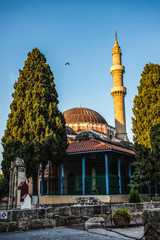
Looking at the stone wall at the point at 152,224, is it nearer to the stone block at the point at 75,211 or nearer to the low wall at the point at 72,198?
the stone block at the point at 75,211

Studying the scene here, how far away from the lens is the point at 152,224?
4059mm

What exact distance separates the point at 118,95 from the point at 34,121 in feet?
71.0

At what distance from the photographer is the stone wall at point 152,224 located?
401 centimetres

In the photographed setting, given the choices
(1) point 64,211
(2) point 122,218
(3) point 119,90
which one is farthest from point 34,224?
(3) point 119,90

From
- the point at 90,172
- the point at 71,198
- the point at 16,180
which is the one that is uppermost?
the point at 90,172

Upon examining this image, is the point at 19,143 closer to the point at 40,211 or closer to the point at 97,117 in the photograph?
the point at 40,211

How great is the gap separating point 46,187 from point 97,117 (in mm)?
22962

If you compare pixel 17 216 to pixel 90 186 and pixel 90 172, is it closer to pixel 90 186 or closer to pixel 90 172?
pixel 90 186

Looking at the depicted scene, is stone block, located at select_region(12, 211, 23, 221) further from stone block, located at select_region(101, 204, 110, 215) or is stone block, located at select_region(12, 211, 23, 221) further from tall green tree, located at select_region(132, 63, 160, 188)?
tall green tree, located at select_region(132, 63, 160, 188)

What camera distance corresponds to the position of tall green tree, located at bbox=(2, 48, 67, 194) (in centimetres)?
1519

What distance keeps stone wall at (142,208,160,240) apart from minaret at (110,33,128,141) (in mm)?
31352

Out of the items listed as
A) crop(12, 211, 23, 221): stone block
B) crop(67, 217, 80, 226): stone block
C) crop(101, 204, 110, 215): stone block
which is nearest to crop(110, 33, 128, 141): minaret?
crop(101, 204, 110, 215): stone block

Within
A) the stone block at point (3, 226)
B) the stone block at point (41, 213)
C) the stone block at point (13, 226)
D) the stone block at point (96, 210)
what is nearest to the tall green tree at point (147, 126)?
the stone block at point (96, 210)

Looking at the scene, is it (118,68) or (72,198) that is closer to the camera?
(72,198)
